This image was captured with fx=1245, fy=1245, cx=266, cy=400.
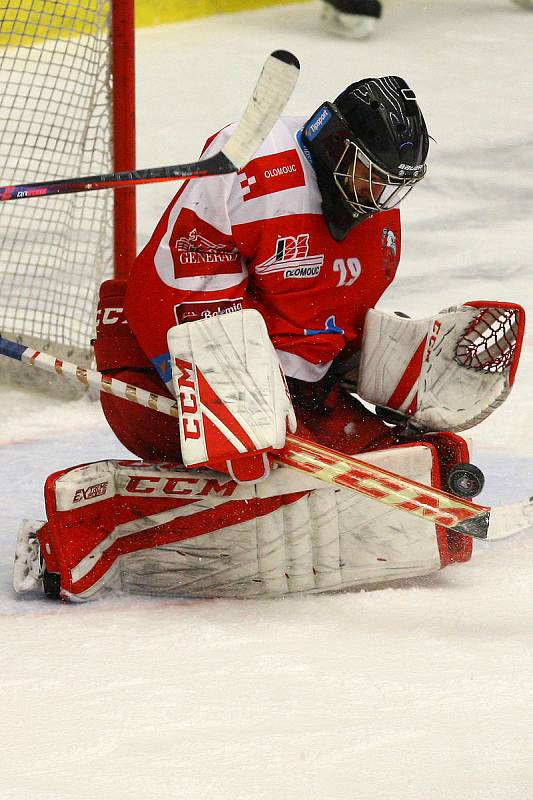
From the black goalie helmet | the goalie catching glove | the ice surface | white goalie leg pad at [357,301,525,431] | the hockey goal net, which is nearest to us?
the ice surface

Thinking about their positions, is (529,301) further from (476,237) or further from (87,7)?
(87,7)

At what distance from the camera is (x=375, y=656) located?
1.97m

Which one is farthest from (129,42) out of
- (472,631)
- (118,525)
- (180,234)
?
(472,631)

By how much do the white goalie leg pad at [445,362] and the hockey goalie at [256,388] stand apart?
0.03 ft

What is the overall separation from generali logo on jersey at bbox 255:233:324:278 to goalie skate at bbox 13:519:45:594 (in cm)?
67

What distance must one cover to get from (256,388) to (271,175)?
1.33ft

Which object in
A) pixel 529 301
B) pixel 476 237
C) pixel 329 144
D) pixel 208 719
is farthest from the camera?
pixel 476 237

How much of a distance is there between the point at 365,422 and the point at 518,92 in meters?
4.42

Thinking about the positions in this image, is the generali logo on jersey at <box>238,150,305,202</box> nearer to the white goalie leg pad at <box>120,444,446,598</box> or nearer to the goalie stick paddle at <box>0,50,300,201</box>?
the goalie stick paddle at <box>0,50,300,201</box>

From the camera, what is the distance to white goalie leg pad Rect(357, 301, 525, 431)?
246 cm

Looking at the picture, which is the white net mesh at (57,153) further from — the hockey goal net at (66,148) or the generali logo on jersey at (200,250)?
the generali logo on jersey at (200,250)

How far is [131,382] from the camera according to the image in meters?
2.46

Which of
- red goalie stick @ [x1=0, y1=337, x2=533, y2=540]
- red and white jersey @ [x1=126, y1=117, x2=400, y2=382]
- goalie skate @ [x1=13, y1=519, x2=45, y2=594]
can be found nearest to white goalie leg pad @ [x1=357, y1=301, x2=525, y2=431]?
red and white jersey @ [x1=126, y1=117, x2=400, y2=382]

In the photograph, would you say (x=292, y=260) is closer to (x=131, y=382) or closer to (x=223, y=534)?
(x=131, y=382)
